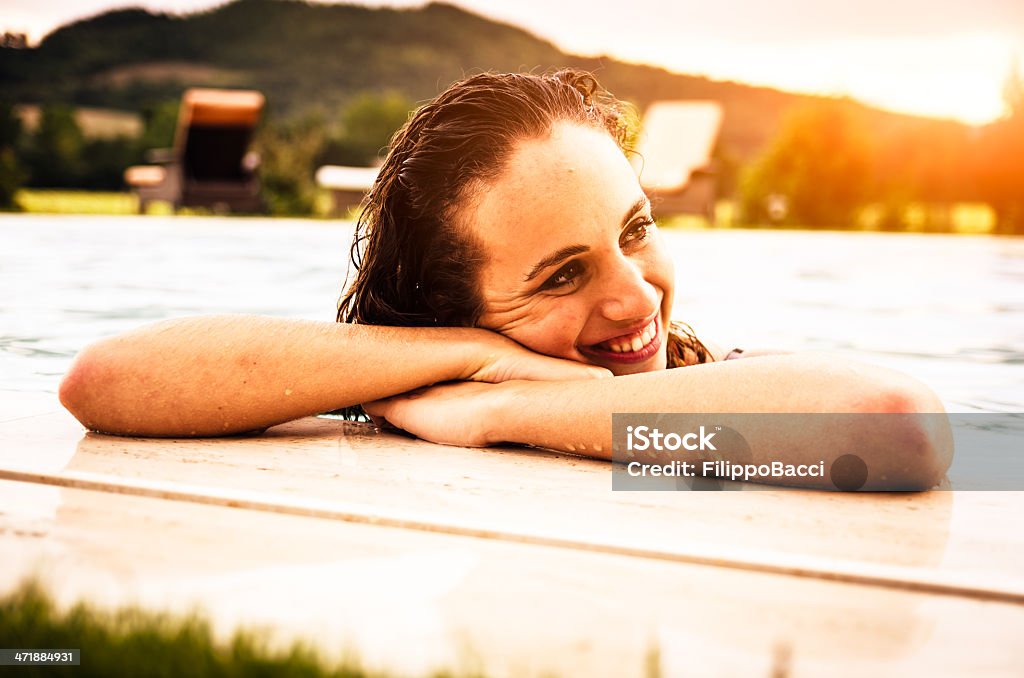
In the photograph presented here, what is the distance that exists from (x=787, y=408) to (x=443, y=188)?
817mm

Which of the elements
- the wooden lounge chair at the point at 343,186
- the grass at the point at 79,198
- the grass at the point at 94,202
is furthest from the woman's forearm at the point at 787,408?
the grass at the point at 79,198

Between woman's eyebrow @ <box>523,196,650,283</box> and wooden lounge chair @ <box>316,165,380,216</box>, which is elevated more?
woman's eyebrow @ <box>523,196,650,283</box>

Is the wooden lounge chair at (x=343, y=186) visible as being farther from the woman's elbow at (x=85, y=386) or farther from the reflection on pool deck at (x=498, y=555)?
the woman's elbow at (x=85, y=386)

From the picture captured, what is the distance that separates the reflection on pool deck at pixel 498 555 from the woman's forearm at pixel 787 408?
2.2 inches

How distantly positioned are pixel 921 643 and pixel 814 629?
10cm

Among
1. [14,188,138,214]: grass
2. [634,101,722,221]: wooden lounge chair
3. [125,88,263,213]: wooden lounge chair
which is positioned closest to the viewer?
[125,88,263,213]: wooden lounge chair

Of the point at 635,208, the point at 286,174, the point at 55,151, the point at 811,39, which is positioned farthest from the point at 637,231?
the point at 811,39

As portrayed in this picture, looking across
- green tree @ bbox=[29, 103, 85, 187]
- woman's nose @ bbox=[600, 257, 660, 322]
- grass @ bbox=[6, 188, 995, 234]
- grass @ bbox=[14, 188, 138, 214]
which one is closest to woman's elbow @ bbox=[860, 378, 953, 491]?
woman's nose @ bbox=[600, 257, 660, 322]

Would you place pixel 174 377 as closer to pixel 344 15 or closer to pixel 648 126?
→ pixel 648 126

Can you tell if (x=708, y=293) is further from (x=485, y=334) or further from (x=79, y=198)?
(x=79, y=198)

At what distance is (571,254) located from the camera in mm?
1812

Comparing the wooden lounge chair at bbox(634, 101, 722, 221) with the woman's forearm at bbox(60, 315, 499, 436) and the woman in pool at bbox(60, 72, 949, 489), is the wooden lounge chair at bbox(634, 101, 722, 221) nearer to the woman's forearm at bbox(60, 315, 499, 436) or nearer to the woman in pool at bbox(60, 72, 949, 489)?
the woman in pool at bbox(60, 72, 949, 489)

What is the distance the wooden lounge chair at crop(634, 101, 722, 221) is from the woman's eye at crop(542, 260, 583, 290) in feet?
39.6

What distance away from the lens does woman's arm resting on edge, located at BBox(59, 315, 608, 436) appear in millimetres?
1749
